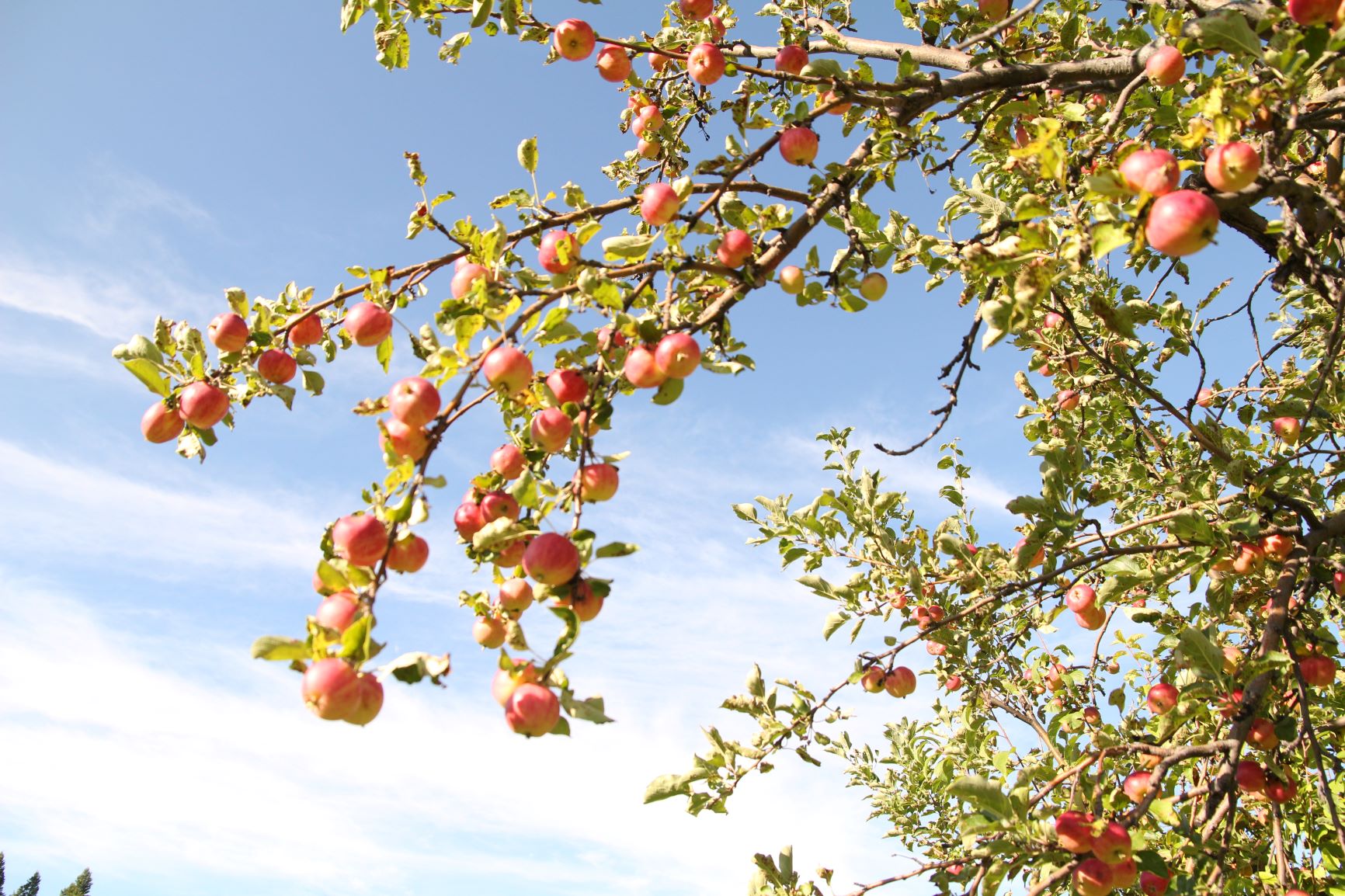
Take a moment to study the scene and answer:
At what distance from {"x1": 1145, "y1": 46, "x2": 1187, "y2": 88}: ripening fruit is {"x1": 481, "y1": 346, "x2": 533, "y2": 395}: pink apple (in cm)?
257

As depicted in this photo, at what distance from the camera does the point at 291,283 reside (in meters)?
2.83

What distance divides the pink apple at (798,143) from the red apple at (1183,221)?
4.85 ft

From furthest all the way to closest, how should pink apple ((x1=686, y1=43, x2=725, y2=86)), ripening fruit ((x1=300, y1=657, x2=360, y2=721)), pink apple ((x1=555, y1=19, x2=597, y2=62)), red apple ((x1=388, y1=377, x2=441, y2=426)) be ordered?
1. pink apple ((x1=686, y1=43, x2=725, y2=86))
2. pink apple ((x1=555, y1=19, x2=597, y2=62))
3. red apple ((x1=388, y1=377, x2=441, y2=426))
4. ripening fruit ((x1=300, y1=657, x2=360, y2=721))

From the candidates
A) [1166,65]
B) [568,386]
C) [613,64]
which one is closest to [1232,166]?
[1166,65]

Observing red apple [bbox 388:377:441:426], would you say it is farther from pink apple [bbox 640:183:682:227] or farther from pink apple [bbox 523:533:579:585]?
pink apple [bbox 640:183:682:227]

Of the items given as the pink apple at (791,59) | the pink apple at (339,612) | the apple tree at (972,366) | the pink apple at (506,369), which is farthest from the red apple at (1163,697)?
the pink apple at (339,612)

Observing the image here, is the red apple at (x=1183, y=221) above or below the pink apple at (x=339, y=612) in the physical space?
above

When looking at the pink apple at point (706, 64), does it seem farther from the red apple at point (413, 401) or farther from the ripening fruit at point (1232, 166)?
the red apple at point (413, 401)

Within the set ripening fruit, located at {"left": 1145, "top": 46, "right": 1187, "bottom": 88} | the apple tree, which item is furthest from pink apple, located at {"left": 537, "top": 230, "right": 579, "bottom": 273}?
ripening fruit, located at {"left": 1145, "top": 46, "right": 1187, "bottom": 88}

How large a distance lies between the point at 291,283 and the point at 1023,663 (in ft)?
17.6

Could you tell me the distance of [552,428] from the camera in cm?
209

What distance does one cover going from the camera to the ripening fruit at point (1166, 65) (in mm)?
2832

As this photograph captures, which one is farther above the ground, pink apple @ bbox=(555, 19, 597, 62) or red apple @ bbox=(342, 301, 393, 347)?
pink apple @ bbox=(555, 19, 597, 62)

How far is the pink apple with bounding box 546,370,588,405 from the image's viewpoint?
7.06 ft
